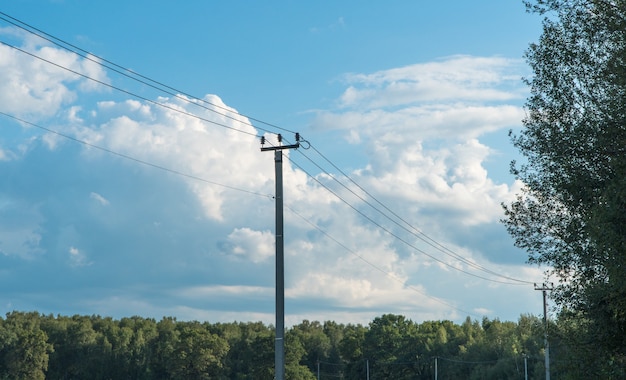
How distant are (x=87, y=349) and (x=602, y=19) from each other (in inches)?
6022

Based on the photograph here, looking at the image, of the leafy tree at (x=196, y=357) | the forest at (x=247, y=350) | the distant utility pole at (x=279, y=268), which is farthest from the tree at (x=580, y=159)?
the leafy tree at (x=196, y=357)

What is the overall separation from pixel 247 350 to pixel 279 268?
12493 centimetres

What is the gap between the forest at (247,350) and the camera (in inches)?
5118

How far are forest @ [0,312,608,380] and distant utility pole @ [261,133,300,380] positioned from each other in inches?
3188

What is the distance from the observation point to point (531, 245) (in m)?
30.6

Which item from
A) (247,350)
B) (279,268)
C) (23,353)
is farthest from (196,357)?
(279,268)

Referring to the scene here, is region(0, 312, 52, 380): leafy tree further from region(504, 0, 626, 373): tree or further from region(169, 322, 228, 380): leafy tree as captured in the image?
region(504, 0, 626, 373): tree

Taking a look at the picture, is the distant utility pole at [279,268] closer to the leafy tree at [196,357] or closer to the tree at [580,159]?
the tree at [580,159]

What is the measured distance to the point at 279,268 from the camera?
3447cm

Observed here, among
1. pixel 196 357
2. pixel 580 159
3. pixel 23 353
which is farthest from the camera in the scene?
pixel 23 353

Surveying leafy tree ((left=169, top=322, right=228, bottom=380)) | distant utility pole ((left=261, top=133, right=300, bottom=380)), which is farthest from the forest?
distant utility pole ((left=261, top=133, right=300, bottom=380))

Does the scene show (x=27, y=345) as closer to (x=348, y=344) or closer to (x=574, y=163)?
(x=348, y=344)

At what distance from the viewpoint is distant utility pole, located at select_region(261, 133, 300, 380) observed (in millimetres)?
33438

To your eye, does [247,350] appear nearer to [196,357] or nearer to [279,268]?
[196,357]
